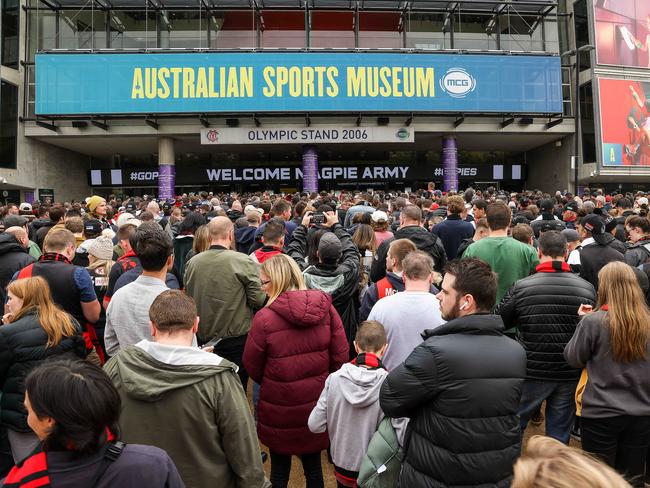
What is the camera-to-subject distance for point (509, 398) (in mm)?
2174

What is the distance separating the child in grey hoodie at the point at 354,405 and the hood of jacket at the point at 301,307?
36 centimetres

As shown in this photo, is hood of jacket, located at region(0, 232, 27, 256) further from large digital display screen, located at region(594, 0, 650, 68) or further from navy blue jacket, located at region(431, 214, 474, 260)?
large digital display screen, located at region(594, 0, 650, 68)

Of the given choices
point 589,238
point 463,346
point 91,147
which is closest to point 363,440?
point 463,346

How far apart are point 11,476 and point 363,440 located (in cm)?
188

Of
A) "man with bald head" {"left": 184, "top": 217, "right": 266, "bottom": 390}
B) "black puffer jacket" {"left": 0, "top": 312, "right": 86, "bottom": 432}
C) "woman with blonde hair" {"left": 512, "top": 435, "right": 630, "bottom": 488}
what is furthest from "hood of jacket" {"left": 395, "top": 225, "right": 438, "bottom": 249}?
"woman with blonde hair" {"left": 512, "top": 435, "right": 630, "bottom": 488}

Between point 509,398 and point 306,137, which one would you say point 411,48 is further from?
point 509,398

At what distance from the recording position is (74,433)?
148 cm

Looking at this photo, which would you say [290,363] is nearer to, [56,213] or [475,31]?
[56,213]

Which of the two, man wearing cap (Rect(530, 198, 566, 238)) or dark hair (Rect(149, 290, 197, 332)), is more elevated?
man wearing cap (Rect(530, 198, 566, 238))

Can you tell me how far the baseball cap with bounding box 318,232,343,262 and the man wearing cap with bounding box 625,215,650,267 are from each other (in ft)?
11.3

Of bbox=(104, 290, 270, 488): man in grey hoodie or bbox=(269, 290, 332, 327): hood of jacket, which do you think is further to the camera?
bbox=(269, 290, 332, 327): hood of jacket

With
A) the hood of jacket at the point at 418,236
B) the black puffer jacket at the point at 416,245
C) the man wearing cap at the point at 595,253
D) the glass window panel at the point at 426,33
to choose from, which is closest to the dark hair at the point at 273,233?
the black puffer jacket at the point at 416,245

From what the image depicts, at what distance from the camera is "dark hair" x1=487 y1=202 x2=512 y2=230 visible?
14.9 feet

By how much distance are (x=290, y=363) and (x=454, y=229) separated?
160 inches
